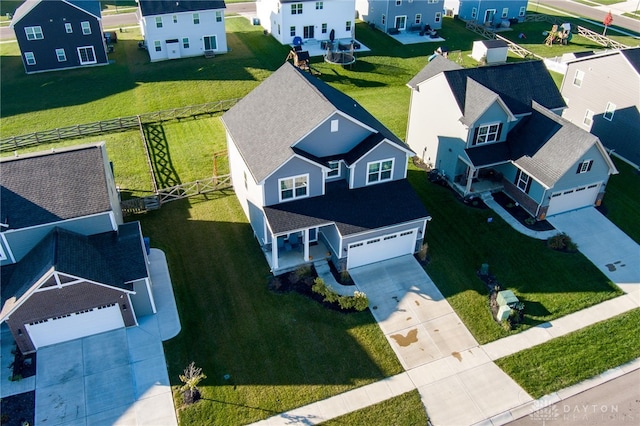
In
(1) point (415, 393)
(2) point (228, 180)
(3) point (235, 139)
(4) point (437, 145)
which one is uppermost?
(3) point (235, 139)

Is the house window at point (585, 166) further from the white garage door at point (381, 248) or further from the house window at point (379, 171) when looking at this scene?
the house window at point (379, 171)

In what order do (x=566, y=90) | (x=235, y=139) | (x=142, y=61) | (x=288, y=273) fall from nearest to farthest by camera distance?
(x=288, y=273) < (x=235, y=139) < (x=566, y=90) < (x=142, y=61)

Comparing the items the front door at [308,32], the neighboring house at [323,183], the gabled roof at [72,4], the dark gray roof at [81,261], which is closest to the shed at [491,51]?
the front door at [308,32]

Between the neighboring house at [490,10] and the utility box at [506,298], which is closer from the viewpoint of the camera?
the utility box at [506,298]

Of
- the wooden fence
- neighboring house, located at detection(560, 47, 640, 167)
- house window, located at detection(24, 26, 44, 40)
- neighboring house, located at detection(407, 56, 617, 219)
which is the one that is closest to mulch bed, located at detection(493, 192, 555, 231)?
neighboring house, located at detection(407, 56, 617, 219)

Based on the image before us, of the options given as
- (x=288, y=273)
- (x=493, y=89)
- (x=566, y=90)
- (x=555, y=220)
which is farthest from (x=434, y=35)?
(x=288, y=273)

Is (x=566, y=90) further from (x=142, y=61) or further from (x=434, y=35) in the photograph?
(x=142, y=61)

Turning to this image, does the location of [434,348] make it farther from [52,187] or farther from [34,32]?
[34,32]
